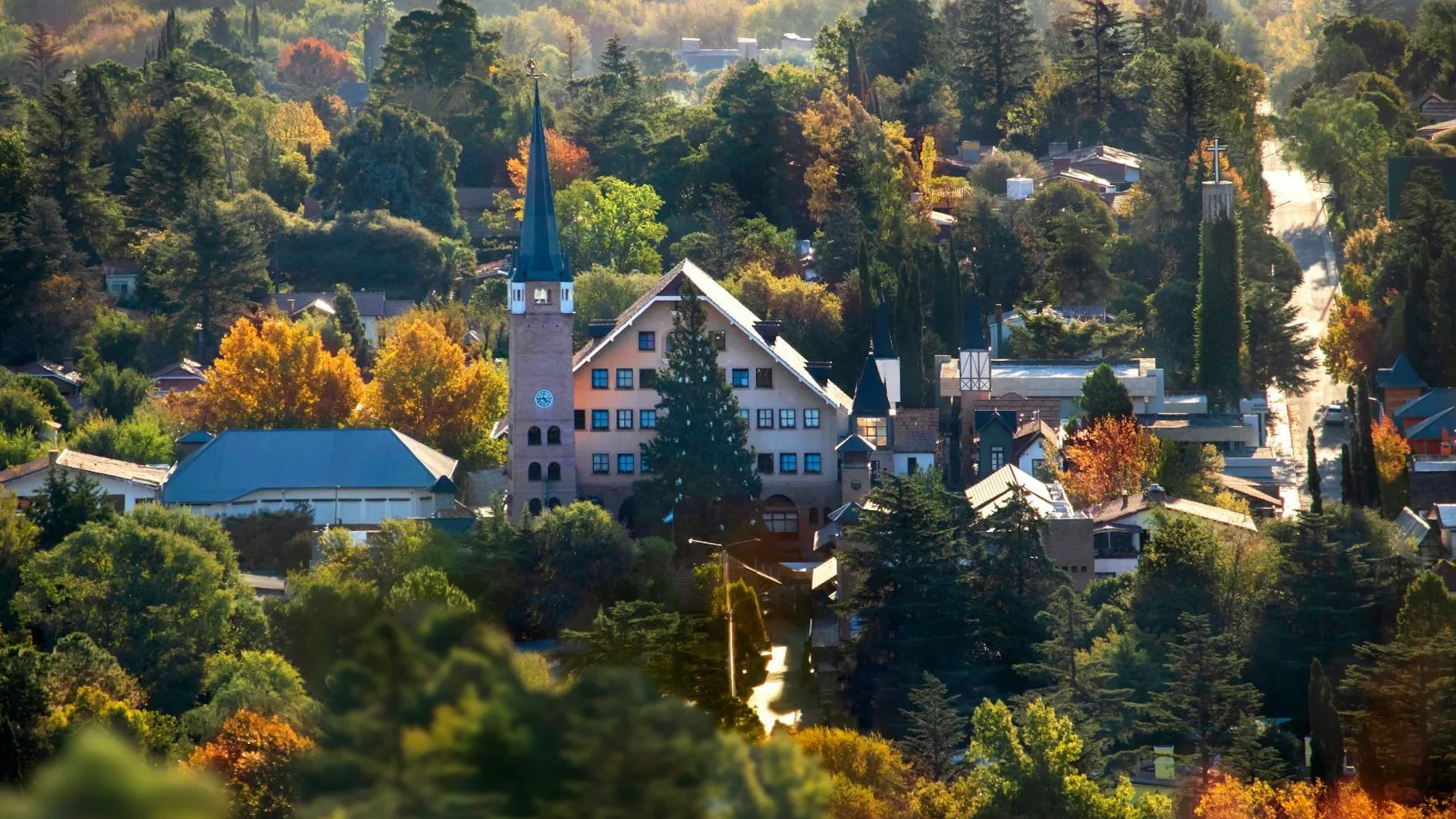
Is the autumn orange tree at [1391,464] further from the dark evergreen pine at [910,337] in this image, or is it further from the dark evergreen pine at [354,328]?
the dark evergreen pine at [354,328]

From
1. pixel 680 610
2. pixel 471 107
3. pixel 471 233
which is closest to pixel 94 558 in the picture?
pixel 680 610

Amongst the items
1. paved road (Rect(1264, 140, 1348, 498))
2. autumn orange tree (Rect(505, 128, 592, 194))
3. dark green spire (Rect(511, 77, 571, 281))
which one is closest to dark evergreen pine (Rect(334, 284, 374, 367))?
autumn orange tree (Rect(505, 128, 592, 194))

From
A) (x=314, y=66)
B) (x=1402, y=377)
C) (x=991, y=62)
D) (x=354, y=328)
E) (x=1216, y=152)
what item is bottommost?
(x=1402, y=377)

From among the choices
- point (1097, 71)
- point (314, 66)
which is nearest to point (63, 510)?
point (1097, 71)

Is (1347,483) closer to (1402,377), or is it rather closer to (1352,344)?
(1402,377)

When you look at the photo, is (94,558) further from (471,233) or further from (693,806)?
(471,233)

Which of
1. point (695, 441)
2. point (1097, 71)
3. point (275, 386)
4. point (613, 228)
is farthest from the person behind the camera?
point (1097, 71)

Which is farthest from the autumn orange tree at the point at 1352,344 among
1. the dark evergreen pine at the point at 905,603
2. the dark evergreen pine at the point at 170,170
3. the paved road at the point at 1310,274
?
the dark evergreen pine at the point at 170,170

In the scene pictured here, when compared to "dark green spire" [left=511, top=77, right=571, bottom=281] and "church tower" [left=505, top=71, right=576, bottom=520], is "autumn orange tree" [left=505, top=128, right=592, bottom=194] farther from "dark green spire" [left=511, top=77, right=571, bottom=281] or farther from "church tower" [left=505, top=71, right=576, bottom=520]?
"church tower" [left=505, top=71, right=576, bottom=520]

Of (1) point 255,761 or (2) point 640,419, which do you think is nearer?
(1) point 255,761
